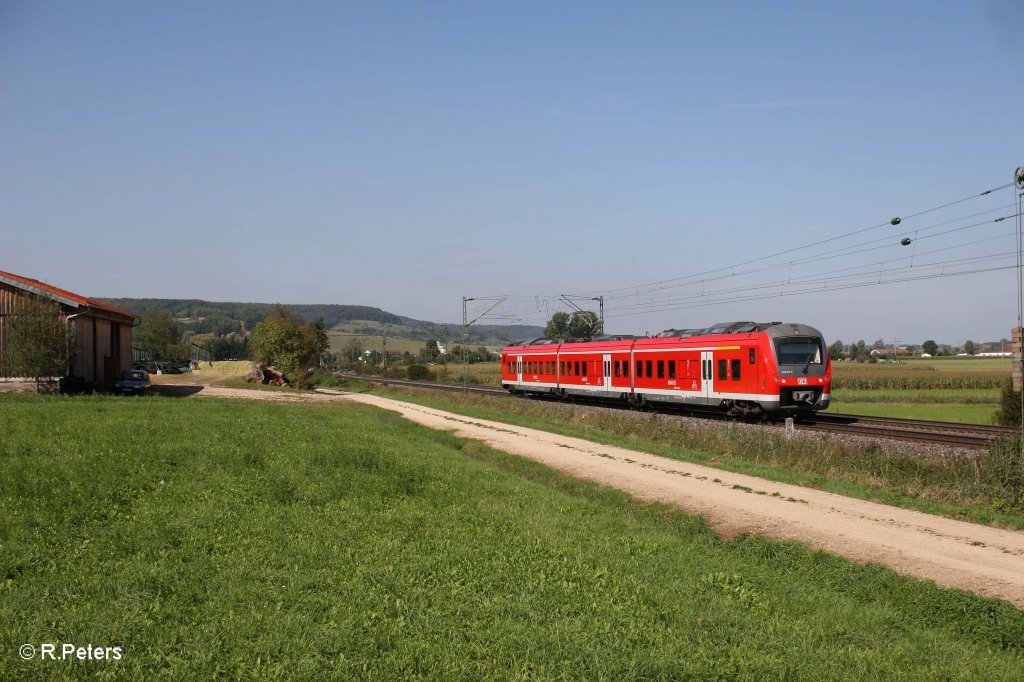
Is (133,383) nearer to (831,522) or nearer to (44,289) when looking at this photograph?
(44,289)

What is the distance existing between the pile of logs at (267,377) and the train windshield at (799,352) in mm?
36422

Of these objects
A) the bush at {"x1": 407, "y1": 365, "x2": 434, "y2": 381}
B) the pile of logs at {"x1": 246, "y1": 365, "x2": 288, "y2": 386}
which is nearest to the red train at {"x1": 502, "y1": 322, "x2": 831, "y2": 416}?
the pile of logs at {"x1": 246, "y1": 365, "x2": 288, "y2": 386}

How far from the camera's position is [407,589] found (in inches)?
295

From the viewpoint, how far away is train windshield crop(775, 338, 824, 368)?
89.3 ft

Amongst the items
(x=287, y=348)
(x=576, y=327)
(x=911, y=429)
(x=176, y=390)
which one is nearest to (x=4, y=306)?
(x=176, y=390)

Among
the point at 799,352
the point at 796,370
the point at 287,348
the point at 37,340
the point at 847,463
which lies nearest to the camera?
the point at 847,463

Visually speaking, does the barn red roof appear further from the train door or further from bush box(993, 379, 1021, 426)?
bush box(993, 379, 1021, 426)

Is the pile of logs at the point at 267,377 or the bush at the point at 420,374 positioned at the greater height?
the pile of logs at the point at 267,377

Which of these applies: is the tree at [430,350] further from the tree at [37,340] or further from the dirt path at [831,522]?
the dirt path at [831,522]

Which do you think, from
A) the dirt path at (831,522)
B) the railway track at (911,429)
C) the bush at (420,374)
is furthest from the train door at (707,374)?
the bush at (420,374)

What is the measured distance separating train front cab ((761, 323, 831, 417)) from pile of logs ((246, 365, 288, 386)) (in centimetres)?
3612

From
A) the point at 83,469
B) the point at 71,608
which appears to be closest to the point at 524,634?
the point at 71,608

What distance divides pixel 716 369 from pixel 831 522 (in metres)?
18.3

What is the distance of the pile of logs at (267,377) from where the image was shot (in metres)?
54.3
